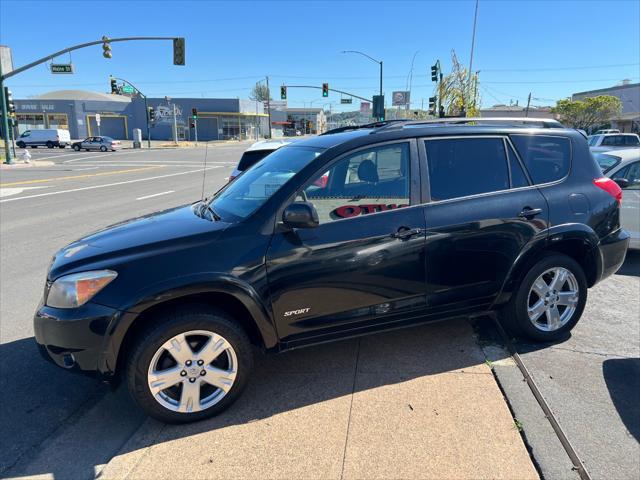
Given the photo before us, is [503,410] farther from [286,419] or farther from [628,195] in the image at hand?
[628,195]

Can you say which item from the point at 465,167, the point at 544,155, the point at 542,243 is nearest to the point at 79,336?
the point at 465,167

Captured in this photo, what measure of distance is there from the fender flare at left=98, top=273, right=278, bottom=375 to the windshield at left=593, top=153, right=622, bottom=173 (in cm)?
578

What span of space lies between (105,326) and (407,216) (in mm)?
2096

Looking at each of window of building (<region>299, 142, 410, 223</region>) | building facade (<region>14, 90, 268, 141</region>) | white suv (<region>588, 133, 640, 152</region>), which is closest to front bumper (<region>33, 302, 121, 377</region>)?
window of building (<region>299, 142, 410, 223</region>)

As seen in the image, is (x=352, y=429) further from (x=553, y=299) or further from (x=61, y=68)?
(x=61, y=68)

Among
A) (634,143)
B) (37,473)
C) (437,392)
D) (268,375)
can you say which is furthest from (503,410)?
(634,143)

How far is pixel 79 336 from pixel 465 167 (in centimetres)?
295

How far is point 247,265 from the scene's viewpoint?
299 centimetres

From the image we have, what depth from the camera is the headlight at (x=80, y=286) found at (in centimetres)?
283

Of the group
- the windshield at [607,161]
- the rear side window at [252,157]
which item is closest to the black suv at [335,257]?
the windshield at [607,161]

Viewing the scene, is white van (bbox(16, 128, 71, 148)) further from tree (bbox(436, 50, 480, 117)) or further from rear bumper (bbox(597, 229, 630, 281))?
rear bumper (bbox(597, 229, 630, 281))

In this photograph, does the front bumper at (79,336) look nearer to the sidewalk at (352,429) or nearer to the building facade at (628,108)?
the sidewalk at (352,429)

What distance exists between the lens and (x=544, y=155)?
401 centimetres

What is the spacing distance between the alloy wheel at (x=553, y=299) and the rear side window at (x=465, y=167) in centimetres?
87
